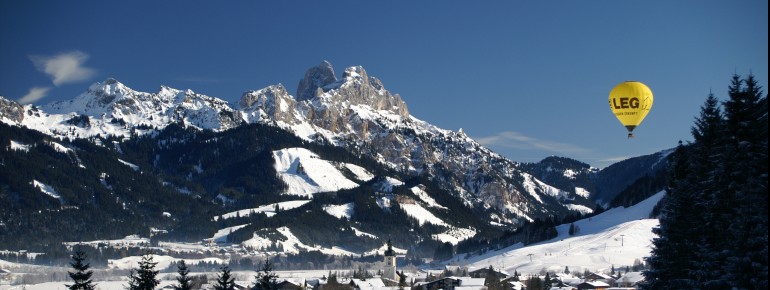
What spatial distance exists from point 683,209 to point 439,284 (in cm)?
13749

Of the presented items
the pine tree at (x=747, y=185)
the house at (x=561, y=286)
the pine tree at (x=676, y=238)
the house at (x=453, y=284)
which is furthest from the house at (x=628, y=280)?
Answer: the pine tree at (x=747, y=185)

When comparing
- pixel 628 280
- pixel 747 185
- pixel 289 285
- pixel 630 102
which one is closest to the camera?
pixel 747 185

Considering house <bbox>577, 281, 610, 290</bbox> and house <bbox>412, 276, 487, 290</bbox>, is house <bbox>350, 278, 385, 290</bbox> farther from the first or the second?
house <bbox>577, 281, 610, 290</bbox>

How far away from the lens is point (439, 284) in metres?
196

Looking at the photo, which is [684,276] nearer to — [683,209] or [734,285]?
[683,209]

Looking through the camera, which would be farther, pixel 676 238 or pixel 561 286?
pixel 561 286

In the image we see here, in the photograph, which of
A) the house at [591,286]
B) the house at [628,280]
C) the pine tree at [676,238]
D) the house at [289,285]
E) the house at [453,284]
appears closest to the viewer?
the pine tree at [676,238]

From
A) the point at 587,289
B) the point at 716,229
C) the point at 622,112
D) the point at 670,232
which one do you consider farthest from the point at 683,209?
the point at 587,289

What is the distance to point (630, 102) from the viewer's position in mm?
87625

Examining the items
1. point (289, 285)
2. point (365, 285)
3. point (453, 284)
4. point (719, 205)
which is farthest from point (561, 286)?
point (719, 205)

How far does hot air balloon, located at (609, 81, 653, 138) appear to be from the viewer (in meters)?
86.9

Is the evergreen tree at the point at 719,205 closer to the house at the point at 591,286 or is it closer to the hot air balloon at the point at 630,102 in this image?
the hot air balloon at the point at 630,102

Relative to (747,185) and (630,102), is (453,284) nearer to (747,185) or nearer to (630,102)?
(630,102)

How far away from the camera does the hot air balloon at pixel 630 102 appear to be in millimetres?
86875
